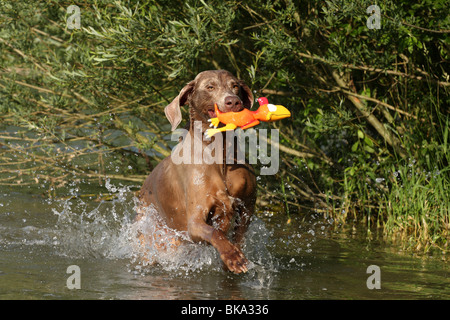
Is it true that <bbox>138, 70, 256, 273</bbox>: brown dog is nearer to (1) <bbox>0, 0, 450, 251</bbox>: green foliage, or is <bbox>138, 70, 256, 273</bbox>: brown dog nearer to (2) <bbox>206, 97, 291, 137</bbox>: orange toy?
(2) <bbox>206, 97, 291, 137</bbox>: orange toy

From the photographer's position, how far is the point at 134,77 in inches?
321

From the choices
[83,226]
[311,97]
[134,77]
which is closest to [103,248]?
[83,226]

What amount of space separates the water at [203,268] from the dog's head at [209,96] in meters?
1.06

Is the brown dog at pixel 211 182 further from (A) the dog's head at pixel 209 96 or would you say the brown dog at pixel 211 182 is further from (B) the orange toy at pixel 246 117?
(B) the orange toy at pixel 246 117

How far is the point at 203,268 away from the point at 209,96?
1402 millimetres

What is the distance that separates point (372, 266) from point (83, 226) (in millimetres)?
3003

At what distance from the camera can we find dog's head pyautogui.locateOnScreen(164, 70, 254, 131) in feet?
17.3

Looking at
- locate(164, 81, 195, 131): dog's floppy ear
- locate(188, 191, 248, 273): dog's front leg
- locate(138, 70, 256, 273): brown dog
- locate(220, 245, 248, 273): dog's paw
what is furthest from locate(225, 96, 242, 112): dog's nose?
locate(220, 245, 248, 273): dog's paw

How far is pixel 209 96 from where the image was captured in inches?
214

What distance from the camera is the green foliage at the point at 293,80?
275 inches

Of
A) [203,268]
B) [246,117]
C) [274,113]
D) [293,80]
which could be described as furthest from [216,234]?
[293,80]

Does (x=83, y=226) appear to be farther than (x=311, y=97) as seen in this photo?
No

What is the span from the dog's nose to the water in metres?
1.15
